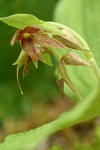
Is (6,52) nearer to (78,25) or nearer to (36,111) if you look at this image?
(78,25)

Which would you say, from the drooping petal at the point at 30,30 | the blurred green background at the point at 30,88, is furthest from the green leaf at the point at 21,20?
the blurred green background at the point at 30,88

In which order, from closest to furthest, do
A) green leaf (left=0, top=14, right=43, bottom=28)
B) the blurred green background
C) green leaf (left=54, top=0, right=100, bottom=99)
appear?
1. green leaf (left=0, top=14, right=43, bottom=28)
2. green leaf (left=54, top=0, right=100, bottom=99)
3. the blurred green background

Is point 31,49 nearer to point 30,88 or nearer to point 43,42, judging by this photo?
point 43,42

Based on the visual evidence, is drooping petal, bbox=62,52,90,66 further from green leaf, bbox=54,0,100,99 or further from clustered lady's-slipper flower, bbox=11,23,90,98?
green leaf, bbox=54,0,100,99

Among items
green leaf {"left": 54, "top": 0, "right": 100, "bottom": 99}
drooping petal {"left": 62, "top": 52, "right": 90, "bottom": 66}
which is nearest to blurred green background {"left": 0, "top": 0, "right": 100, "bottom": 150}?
green leaf {"left": 54, "top": 0, "right": 100, "bottom": 99}

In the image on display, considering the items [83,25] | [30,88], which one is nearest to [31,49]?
[83,25]

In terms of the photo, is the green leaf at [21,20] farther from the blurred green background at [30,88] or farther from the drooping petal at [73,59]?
the blurred green background at [30,88]
